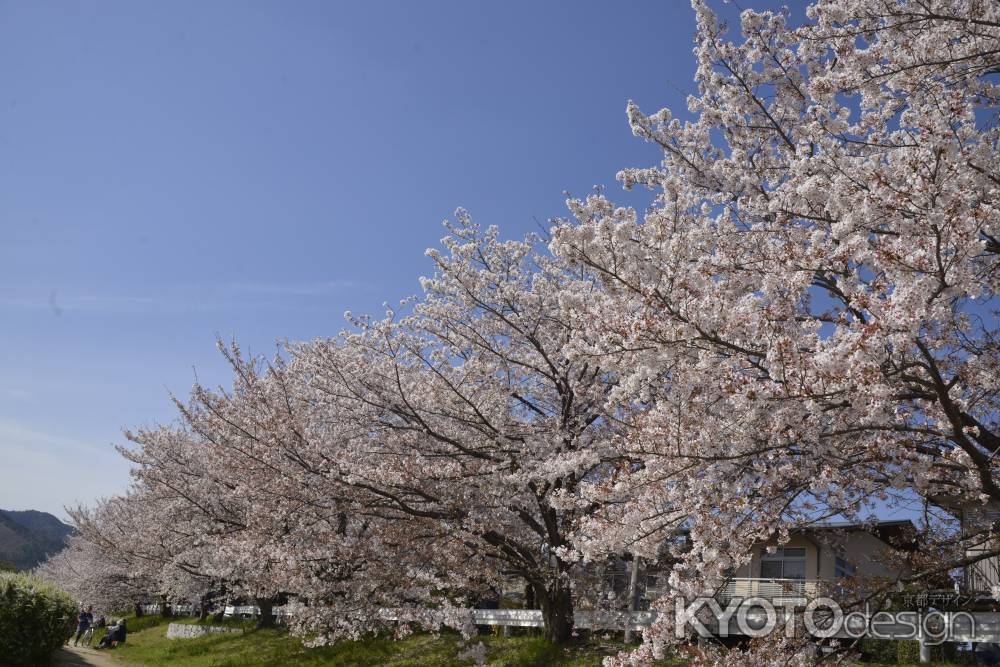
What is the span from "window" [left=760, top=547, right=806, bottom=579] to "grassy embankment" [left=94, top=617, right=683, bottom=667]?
44.0ft

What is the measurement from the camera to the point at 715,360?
6.06m

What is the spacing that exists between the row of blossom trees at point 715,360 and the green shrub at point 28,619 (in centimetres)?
623

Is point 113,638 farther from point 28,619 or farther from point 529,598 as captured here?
point 529,598

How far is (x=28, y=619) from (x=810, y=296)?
16.9 meters

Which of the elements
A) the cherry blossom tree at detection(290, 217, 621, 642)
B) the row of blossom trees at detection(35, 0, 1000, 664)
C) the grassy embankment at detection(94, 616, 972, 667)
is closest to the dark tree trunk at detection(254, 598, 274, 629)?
the grassy embankment at detection(94, 616, 972, 667)

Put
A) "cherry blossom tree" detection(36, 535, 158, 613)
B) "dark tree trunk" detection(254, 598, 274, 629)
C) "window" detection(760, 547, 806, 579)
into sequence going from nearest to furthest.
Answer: "window" detection(760, 547, 806, 579) → "dark tree trunk" detection(254, 598, 274, 629) → "cherry blossom tree" detection(36, 535, 158, 613)

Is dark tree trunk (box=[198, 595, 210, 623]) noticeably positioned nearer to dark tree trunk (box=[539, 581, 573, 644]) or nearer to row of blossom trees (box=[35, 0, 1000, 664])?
row of blossom trees (box=[35, 0, 1000, 664])

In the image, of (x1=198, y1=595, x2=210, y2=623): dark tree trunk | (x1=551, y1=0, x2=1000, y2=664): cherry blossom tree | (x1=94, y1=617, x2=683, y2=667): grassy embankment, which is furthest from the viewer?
(x1=198, y1=595, x2=210, y2=623): dark tree trunk

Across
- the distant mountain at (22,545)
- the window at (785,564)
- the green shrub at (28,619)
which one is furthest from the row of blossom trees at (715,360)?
the distant mountain at (22,545)

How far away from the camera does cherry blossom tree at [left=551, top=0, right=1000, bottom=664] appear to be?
514 cm

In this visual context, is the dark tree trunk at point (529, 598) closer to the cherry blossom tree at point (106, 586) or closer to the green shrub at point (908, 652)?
the green shrub at point (908, 652)

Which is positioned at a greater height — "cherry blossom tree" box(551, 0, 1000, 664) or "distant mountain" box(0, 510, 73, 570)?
"cherry blossom tree" box(551, 0, 1000, 664)

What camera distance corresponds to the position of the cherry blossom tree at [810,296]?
5.14m

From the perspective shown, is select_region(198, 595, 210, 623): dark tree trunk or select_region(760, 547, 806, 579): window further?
select_region(198, 595, 210, 623): dark tree trunk
